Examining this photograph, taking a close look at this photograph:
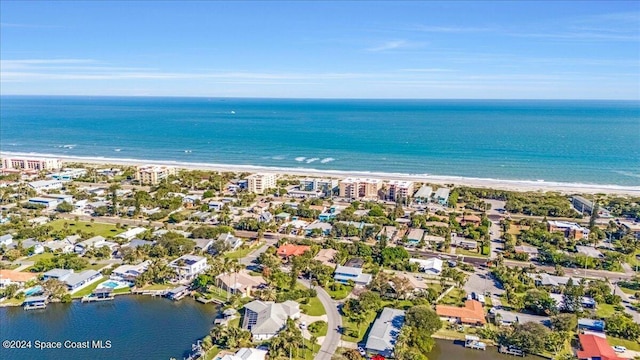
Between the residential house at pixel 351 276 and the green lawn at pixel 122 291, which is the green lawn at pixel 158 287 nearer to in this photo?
the green lawn at pixel 122 291

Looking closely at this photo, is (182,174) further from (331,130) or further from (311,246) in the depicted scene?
(331,130)

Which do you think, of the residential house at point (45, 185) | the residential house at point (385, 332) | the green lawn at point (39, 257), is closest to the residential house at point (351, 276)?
the residential house at point (385, 332)

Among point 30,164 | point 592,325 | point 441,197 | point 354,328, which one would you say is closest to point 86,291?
point 354,328

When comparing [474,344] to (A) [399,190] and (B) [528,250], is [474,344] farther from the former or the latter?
(A) [399,190]

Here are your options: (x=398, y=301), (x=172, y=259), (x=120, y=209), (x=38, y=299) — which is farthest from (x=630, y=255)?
(x=120, y=209)

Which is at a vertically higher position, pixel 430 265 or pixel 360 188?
pixel 360 188
